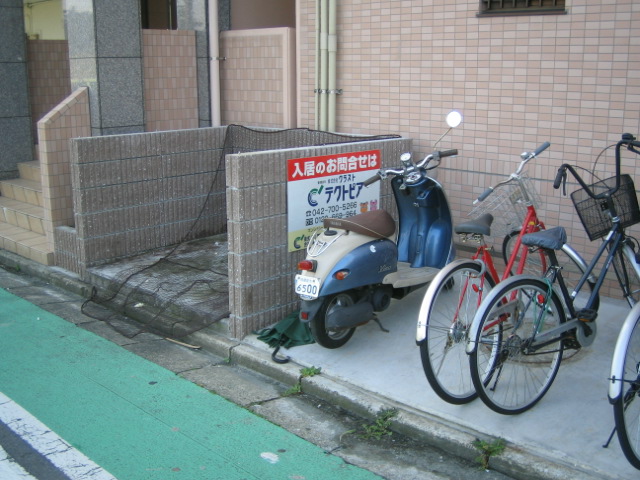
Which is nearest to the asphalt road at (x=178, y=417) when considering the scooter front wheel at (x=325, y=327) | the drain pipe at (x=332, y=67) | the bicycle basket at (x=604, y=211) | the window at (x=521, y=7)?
the scooter front wheel at (x=325, y=327)

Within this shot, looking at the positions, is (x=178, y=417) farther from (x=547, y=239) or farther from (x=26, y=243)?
(x=26, y=243)

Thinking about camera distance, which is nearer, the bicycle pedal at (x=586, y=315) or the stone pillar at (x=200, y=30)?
the bicycle pedal at (x=586, y=315)

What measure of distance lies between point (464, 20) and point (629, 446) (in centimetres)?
483

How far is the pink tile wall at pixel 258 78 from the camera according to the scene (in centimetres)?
948

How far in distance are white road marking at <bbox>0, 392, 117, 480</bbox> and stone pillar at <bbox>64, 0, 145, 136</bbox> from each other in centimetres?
468

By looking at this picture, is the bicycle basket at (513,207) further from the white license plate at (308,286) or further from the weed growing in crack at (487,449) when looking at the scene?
the weed growing in crack at (487,449)

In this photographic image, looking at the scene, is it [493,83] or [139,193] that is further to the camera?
[139,193]

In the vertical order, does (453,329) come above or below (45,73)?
below

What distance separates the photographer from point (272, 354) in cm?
612

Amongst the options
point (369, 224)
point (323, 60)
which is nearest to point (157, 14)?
point (323, 60)

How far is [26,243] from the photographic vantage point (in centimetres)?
953

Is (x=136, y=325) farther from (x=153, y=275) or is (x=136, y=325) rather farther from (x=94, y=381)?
(x=94, y=381)

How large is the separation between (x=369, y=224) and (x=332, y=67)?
10.8 ft

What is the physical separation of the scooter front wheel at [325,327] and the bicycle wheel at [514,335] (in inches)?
51.7
